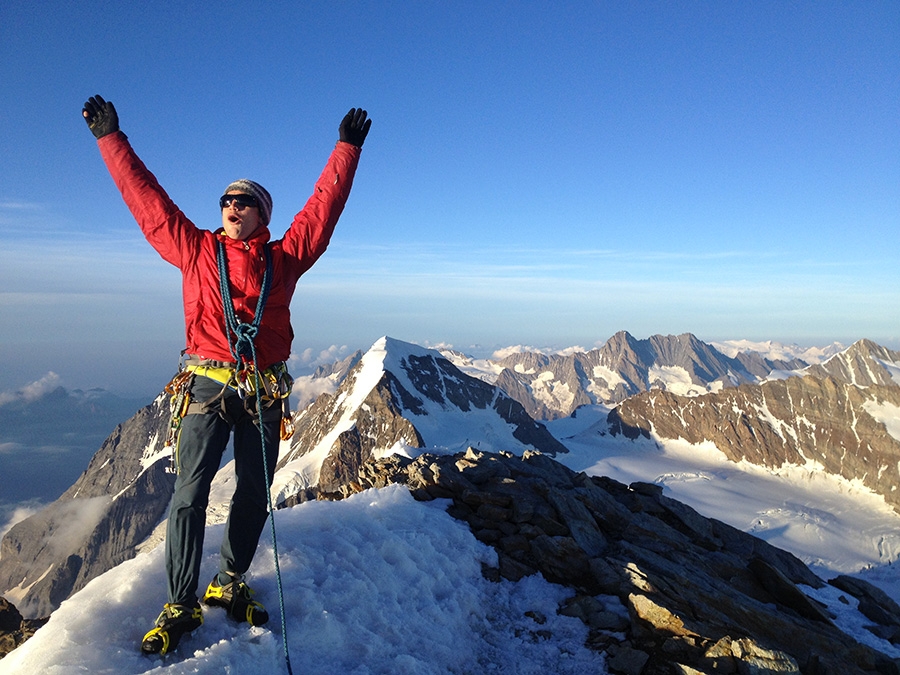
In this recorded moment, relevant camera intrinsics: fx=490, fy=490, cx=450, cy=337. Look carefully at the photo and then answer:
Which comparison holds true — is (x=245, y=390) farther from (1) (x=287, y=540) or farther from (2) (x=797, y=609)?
(2) (x=797, y=609)

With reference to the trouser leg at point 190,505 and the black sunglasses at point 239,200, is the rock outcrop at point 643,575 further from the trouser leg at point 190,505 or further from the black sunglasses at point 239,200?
the black sunglasses at point 239,200

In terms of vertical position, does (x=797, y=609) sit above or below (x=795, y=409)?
above

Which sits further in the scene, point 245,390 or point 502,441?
point 502,441

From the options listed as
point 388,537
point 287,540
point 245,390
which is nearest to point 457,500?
point 388,537

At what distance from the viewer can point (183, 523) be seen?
4852 mm

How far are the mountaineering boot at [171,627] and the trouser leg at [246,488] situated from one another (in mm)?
577

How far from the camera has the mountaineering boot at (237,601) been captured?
5254mm

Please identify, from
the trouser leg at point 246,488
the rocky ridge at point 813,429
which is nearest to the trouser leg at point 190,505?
the trouser leg at point 246,488

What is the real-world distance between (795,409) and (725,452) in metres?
33.1

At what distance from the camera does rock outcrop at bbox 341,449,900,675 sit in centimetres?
701

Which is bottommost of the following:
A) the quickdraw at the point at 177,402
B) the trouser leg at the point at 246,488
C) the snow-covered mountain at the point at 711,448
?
the snow-covered mountain at the point at 711,448

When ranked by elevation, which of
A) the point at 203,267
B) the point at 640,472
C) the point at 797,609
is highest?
the point at 203,267

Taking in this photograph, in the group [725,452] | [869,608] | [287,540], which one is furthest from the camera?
[725,452]

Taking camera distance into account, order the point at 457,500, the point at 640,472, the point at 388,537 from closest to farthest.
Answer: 1. the point at 388,537
2. the point at 457,500
3. the point at 640,472
